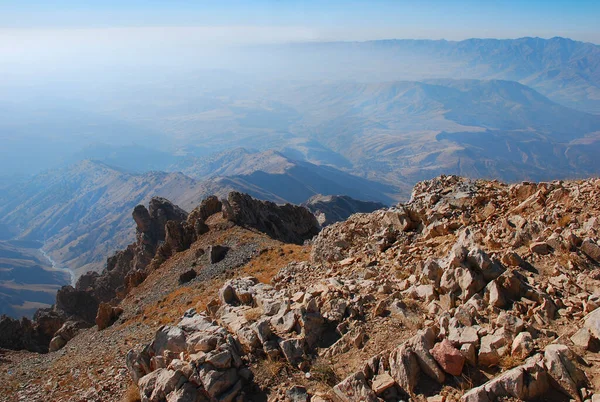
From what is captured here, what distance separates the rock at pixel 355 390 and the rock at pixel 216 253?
30.2 m

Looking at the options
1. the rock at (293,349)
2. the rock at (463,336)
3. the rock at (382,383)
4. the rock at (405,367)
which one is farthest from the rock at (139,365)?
the rock at (463,336)

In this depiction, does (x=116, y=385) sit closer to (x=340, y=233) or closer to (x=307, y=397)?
(x=307, y=397)

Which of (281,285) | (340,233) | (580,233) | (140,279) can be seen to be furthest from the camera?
(140,279)

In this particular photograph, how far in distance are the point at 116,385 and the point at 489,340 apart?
565 inches

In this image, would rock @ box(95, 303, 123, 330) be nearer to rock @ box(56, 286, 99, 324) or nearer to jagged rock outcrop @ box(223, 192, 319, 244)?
jagged rock outcrop @ box(223, 192, 319, 244)

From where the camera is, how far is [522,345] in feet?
32.6

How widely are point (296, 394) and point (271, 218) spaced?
42.6m

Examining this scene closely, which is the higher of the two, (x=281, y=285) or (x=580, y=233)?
(x=580, y=233)

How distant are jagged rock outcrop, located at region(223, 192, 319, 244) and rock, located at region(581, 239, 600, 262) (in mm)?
37462

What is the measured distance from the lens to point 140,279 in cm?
4616

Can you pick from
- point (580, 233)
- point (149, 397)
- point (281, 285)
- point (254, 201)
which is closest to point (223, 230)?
point (254, 201)

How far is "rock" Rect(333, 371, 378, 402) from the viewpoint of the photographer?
10.4 meters

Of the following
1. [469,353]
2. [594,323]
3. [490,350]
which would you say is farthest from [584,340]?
[469,353]

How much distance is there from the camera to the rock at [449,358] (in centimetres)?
1025
